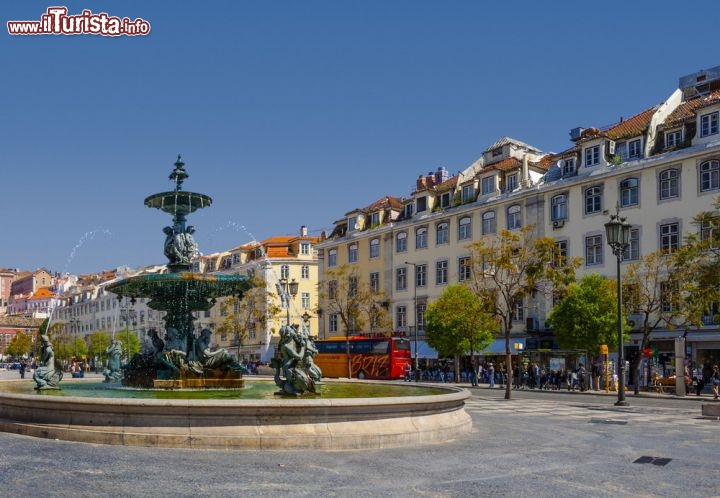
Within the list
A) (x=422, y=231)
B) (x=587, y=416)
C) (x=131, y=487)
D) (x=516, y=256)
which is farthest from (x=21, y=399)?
(x=422, y=231)

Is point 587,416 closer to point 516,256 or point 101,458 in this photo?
point 101,458

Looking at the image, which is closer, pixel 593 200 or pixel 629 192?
pixel 629 192

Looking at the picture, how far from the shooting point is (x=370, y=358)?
155 feet

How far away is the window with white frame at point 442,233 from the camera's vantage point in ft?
186

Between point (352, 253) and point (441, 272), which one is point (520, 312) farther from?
point (352, 253)

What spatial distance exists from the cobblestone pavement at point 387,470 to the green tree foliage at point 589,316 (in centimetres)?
2603

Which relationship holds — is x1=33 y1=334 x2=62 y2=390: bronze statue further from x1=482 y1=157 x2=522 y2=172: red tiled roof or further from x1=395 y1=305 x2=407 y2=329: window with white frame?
x1=395 y1=305 x2=407 y2=329: window with white frame

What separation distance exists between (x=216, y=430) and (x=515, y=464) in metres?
4.37

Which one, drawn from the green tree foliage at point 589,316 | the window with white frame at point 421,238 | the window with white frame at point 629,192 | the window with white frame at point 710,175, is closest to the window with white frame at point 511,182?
the window with white frame at point 421,238

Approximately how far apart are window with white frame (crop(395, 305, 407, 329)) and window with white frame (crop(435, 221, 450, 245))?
600 centimetres

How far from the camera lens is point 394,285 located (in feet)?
200

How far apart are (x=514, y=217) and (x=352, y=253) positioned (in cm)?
1875

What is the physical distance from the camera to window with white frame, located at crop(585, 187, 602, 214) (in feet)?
151

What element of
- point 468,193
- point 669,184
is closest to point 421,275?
point 468,193
